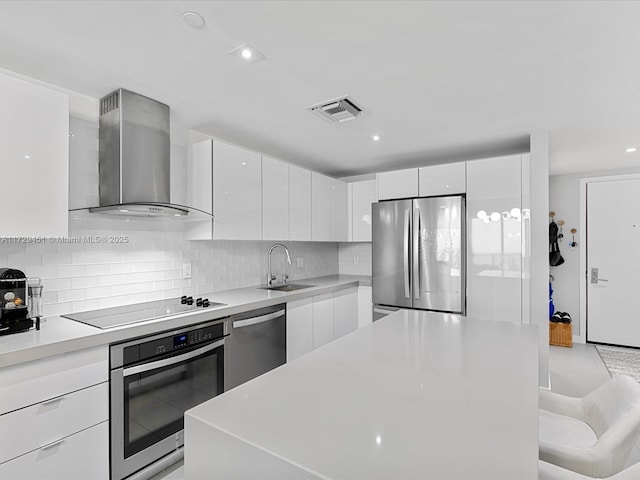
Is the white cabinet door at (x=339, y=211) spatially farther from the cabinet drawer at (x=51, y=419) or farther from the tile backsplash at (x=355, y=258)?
the cabinet drawer at (x=51, y=419)

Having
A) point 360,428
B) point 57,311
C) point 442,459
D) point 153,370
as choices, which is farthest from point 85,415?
point 442,459

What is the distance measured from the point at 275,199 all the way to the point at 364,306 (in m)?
1.71

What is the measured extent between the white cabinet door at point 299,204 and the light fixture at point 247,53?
1.75 meters

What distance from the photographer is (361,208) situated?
4355 millimetres

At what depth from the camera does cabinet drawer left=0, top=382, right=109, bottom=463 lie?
4.99ft

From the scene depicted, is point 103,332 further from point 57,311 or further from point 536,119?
point 536,119

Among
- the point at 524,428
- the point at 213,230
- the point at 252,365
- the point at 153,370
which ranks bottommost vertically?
the point at 252,365

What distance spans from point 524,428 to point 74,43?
2.39m

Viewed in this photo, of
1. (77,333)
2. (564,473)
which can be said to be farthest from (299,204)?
(564,473)

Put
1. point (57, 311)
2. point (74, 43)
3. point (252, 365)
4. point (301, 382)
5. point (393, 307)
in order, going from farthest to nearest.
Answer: point (393, 307)
point (252, 365)
point (57, 311)
point (74, 43)
point (301, 382)

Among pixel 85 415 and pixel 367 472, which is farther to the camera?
pixel 85 415

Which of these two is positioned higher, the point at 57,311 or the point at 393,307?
the point at 57,311

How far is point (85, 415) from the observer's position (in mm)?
1761

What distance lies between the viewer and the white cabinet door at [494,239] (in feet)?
10.4
